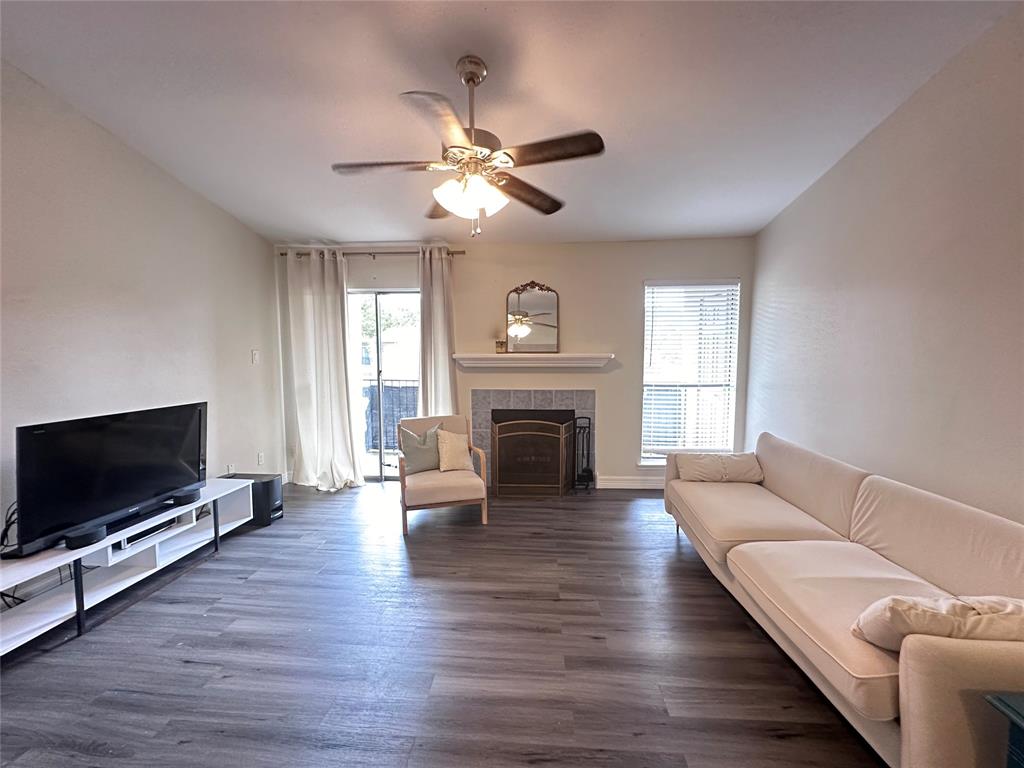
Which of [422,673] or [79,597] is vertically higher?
[79,597]

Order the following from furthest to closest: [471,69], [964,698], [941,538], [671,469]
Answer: [671,469], [471,69], [941,538], [964,698]

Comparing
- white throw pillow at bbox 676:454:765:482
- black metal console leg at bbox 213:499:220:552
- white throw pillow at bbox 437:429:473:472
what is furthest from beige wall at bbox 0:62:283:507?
white throw pillow at bbox 676:454:765:482

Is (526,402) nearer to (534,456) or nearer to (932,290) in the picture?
(534,456)

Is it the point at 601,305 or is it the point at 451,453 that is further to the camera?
Result: the point at 601,305

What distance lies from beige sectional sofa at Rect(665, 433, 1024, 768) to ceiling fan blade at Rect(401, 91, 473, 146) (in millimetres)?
2335

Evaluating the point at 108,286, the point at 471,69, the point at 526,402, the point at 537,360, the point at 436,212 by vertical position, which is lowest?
the point at 526,402

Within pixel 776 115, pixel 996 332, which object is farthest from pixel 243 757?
pixel 776 115

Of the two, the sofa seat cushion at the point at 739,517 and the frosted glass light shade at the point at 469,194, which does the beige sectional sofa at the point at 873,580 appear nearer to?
the sofa seat cushion at the point at 739,517

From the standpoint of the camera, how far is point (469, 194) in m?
1.91

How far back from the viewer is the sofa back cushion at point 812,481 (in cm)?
222

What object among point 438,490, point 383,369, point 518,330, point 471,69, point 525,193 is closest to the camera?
point 471,69

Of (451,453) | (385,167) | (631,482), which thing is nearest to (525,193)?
(385,167)

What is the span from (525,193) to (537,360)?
2.30 metres

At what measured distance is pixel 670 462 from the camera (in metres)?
3.17
